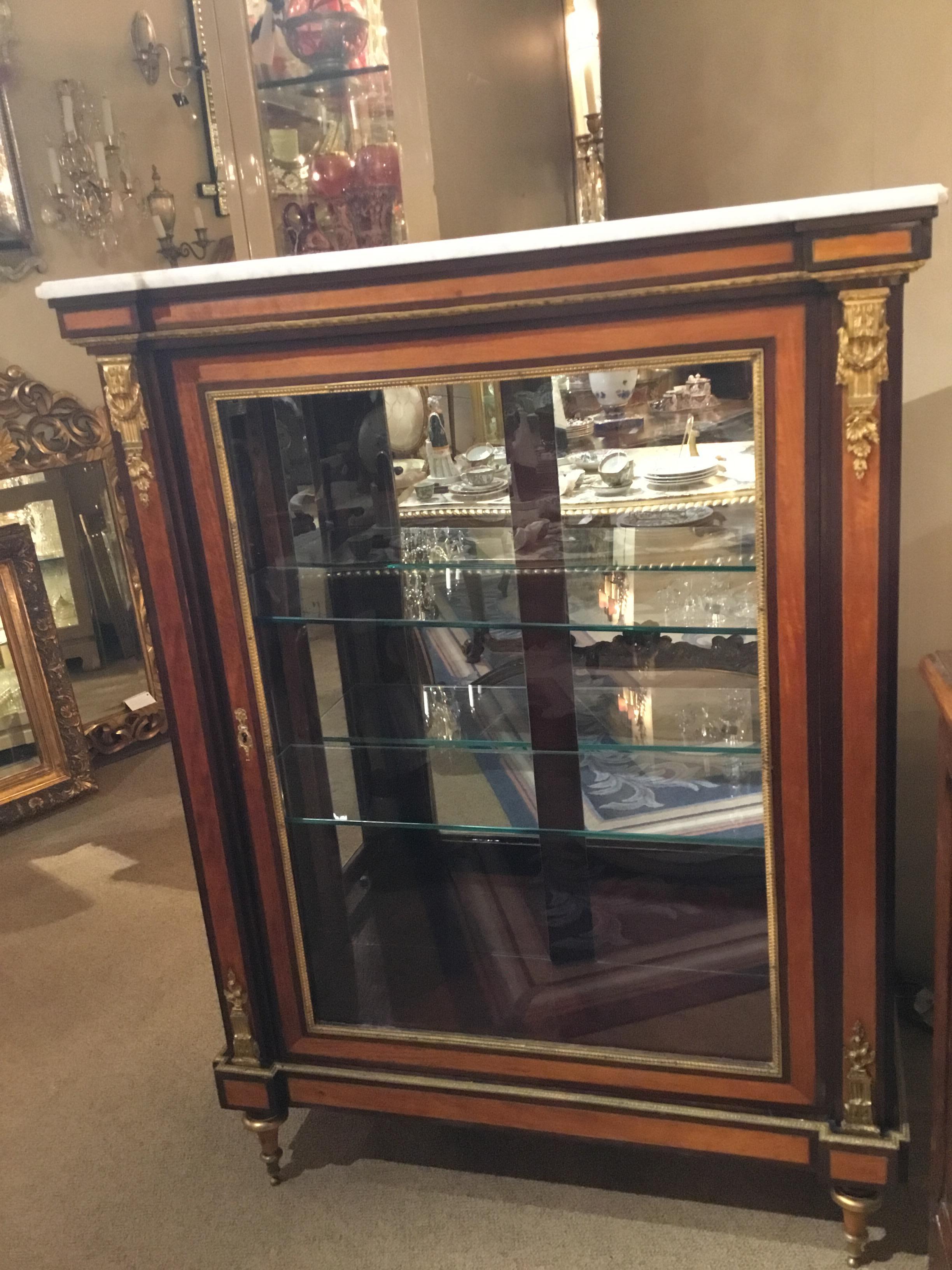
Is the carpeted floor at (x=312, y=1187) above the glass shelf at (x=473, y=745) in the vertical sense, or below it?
below

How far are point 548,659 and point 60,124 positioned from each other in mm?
2318

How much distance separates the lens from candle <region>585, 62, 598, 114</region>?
5.74 ft

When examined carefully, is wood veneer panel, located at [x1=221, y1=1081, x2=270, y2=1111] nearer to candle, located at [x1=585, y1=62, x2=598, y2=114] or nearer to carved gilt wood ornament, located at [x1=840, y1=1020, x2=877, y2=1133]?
carved gilt wood ornament, located at [x1=840, y1=1020, x2=877, y2=1133]

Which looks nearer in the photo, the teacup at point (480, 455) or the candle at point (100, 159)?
the teacup at point (480, 455)

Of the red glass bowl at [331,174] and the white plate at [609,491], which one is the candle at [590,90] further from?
the white plate at [609,491]

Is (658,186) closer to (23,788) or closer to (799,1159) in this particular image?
(799,1159)

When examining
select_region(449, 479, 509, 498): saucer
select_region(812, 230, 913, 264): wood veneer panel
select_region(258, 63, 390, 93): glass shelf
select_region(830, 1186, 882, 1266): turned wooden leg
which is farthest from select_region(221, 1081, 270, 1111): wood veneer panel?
select_region(258, 63, 390, 93): glass shelf

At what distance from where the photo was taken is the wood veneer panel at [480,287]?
1.00 metres

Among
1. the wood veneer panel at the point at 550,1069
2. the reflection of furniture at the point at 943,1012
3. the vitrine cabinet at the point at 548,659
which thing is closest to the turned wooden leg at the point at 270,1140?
the vitrine cabinet at the point at 548,659

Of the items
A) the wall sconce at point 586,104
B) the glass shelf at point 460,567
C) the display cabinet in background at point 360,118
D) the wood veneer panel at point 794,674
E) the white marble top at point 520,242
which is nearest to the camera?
the white marble top at point 520,242

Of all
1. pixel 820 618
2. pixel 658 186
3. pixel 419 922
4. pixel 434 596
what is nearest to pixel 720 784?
pixel 820 618

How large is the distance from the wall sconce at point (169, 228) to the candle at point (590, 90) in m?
1.52

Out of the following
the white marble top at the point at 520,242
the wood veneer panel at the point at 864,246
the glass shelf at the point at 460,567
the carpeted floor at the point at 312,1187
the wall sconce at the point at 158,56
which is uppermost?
the wall sconce at the point at 158,56

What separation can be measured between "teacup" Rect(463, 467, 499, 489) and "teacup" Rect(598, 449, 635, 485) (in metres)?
0.13
